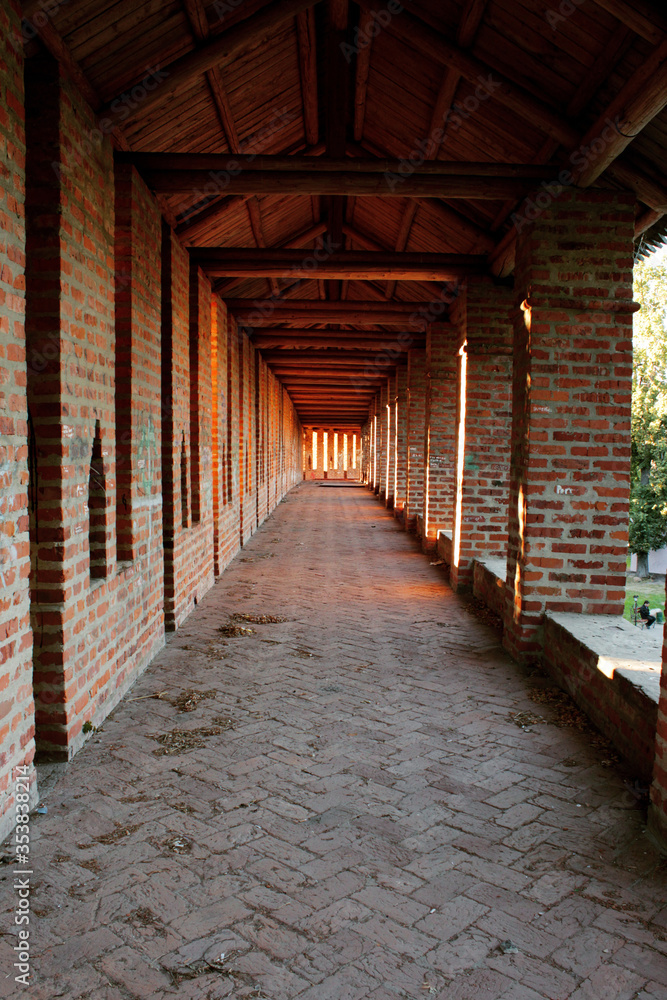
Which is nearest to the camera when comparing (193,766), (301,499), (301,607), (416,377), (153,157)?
(193,766)

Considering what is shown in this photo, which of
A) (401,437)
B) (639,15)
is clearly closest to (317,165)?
(639,15)

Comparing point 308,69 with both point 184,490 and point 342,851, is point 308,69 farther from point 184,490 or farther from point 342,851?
point 342,851

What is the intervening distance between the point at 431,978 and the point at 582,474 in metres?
3.48

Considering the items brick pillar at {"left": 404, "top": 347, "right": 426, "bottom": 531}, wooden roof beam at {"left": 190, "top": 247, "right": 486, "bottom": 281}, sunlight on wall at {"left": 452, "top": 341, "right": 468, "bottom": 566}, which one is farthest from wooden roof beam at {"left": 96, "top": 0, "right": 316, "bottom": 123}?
brick pillar at {"left": 404, "top": 347, "right": 426, "bottom": 531}

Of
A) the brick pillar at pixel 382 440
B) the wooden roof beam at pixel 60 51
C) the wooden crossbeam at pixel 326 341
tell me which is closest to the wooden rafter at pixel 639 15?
the wooden roof beam at pixel 60 51

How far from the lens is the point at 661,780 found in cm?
262

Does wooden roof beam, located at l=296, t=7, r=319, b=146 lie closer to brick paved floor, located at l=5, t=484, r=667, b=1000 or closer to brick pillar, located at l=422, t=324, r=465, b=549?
brick pillar, located at l=422, t=324, r=465, b=549

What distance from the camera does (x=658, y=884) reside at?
7.82 feet

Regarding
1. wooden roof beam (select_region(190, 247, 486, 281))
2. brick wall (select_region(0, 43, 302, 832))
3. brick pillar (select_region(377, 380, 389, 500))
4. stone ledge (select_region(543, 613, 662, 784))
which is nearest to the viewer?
brick wall (select_region(0, 43, 302, 832))

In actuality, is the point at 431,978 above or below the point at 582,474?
below

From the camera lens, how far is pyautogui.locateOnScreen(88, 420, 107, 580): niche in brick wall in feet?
12.5

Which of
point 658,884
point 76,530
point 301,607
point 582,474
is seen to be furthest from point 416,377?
point 658,884

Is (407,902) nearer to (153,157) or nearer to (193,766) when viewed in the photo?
(193,766)

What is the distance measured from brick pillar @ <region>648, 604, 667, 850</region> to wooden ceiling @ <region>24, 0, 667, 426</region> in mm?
3038
